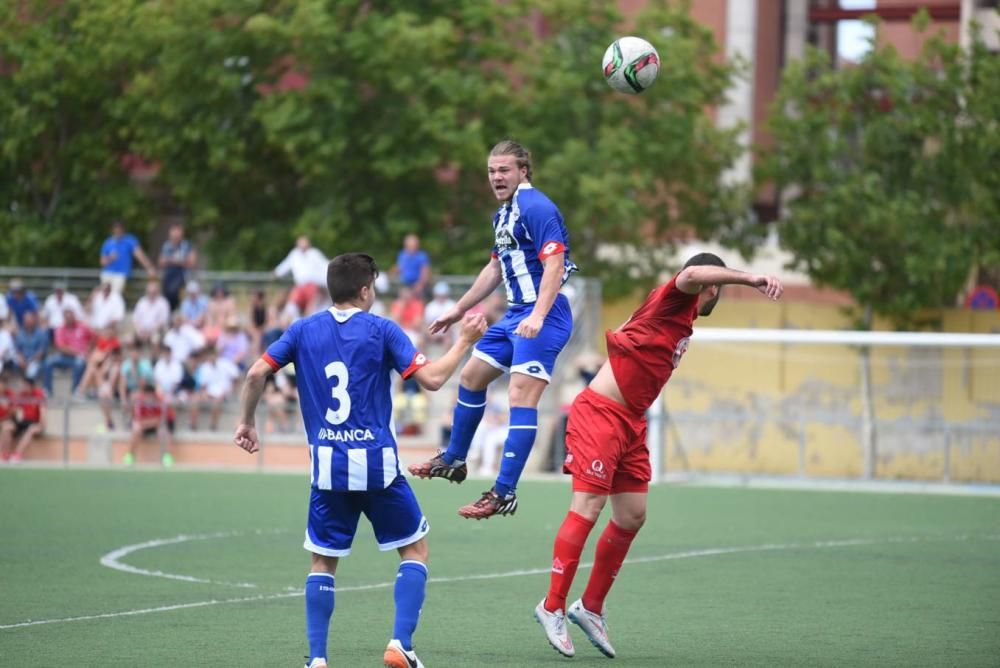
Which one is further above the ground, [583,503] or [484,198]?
[484,198]

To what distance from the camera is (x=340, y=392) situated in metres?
7.85

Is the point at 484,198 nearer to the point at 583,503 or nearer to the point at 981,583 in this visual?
the point at 981,583

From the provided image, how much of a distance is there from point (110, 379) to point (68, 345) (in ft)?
4.50

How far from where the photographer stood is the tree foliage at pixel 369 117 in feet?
90.2

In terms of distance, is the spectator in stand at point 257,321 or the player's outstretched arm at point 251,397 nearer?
the player's outstretched arm at point 251,397

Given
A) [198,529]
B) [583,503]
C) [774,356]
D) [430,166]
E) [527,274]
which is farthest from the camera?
[430,166]

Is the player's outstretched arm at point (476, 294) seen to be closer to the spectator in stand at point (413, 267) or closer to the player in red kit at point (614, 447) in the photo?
the player in red kit at point (614, 447)

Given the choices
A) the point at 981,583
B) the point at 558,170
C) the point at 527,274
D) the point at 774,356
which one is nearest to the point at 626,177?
the point at 558,170

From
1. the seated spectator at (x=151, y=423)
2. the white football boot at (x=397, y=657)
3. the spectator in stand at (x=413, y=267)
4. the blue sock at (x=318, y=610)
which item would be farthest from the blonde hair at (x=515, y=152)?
the spectator in stand at (x=413, y=267)

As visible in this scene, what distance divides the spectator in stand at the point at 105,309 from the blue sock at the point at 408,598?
18.5 meters

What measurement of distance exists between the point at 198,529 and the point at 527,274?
6590mm

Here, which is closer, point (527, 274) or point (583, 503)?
point (583, 503)

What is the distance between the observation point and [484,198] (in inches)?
1164

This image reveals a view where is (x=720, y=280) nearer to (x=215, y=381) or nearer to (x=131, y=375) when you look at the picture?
(x=215, y=381)
